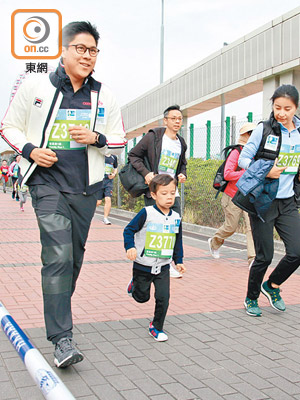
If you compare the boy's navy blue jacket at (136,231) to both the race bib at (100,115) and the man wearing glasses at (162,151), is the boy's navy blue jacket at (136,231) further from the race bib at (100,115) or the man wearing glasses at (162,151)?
the man wearing glasses at (162,151)

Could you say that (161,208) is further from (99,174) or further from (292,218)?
(292,218)

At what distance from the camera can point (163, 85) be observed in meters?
26.9

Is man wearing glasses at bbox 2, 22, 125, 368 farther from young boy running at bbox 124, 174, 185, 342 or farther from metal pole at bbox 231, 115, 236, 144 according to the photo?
metal pole at bbox 231, 115, 236, 144

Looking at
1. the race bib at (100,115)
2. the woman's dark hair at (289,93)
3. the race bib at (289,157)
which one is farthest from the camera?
the race bib at (289,157)

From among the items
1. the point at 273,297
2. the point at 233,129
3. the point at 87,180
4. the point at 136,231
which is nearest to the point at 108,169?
the point at 233,129

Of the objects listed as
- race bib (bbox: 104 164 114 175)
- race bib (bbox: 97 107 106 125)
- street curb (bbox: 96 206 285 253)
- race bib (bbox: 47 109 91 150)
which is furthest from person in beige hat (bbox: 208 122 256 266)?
race bib (bbox: 104 164 114 175)

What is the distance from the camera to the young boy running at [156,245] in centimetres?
433

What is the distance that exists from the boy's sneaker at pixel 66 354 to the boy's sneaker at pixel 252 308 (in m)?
2.09

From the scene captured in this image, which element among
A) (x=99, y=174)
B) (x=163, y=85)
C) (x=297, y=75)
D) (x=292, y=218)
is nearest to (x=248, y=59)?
(x=297, y=75)

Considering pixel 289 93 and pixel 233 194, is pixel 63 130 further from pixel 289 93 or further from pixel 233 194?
pixel 233 194

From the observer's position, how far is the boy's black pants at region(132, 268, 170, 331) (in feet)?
14.2

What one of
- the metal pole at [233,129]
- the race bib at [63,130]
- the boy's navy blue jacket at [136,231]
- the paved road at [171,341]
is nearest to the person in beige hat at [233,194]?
the paved road at [171,341]

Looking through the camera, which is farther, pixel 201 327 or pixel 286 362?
pixel 201 327

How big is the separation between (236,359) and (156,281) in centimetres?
87
